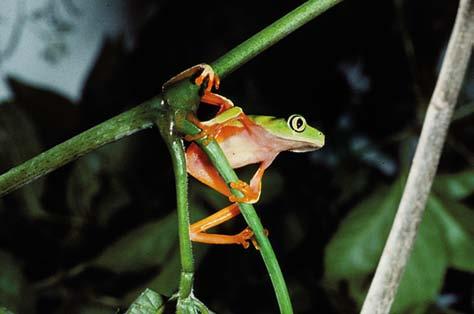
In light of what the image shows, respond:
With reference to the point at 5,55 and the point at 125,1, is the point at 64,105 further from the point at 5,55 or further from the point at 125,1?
the point at 125,1

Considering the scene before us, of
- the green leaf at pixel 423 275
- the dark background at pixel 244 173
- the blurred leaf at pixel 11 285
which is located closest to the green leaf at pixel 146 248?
the dark background at pixel 244 173

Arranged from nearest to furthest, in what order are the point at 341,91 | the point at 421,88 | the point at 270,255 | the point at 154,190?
1. the point at 270,255
2. the point at 421,88
3. the point at 154,190
4. the point at 341,91

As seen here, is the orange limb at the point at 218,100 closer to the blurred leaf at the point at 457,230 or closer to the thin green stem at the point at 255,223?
the thin green stem at the point at 255,223

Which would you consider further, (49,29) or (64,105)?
(49,29)

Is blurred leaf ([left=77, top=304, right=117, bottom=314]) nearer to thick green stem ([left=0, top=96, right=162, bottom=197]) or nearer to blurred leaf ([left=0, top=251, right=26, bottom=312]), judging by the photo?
blurred leaf ([left=0, top=251, right=26, bottom=312])

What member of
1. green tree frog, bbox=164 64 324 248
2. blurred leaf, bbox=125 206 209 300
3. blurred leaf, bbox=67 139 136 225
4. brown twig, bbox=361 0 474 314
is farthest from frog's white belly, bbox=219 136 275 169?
blurred leaf, bbox=67 139 136 225

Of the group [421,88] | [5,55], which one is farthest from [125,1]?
[421,88]

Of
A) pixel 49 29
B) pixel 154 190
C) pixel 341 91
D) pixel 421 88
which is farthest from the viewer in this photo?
pixel 49 29
